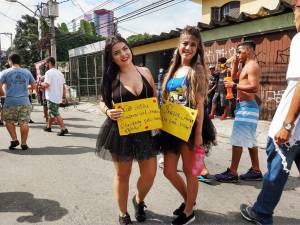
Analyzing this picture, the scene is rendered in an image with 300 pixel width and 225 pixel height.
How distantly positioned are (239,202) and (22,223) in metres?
2.30

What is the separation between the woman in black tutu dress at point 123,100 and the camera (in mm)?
2924

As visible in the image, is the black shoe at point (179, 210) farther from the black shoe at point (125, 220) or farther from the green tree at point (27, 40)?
the green tree at point (27, 40)

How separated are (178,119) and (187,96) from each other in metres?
0.22

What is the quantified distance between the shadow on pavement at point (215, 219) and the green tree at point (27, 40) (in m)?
44.5

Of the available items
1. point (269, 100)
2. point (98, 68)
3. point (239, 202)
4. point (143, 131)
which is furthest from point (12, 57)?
point (98, 68)

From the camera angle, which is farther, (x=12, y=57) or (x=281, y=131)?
(x=12, y=57)

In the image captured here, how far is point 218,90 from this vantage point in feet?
32.9

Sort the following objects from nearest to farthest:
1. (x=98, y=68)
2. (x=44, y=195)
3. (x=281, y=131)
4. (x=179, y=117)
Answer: (x=281, y=131), (x=179, y=117), (x=44, y=195), (x=98, y=68)

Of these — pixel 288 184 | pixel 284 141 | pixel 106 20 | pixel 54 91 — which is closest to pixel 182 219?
pixel 284 141

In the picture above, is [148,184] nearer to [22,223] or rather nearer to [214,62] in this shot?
[22,223]

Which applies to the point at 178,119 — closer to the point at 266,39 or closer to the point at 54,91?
the point at 54,91

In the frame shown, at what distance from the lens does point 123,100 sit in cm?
290

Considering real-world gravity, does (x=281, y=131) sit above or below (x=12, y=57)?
below

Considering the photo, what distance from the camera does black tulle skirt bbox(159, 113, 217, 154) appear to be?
3024mm
